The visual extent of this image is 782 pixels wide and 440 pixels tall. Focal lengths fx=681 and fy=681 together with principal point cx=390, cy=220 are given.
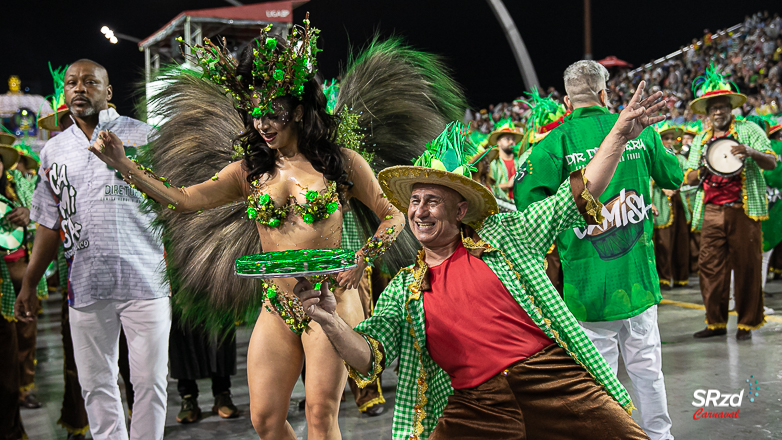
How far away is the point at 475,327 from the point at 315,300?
25.3 inches

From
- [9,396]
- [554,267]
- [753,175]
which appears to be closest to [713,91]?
[753,175]

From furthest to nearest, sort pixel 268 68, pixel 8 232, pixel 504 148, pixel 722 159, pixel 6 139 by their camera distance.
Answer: pixel 504 148, pixel 6 139, pixel 722 159, pixel 8 232, pixel 268 68

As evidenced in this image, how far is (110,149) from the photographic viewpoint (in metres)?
2.85

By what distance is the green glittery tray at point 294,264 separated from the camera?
6.35 ft

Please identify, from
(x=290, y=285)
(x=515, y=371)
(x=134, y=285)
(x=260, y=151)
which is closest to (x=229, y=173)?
(x=260, y=151)

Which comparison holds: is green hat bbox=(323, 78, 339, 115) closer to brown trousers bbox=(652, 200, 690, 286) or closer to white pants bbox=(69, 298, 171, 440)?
white pants bbox=(69, 298, 171, 440)

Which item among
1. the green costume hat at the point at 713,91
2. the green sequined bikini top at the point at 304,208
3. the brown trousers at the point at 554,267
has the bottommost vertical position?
the brown trousers at the point at 554,267

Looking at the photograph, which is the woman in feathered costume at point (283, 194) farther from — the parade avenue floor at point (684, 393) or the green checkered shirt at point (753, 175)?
the green checkered shirt at point (753, 175)

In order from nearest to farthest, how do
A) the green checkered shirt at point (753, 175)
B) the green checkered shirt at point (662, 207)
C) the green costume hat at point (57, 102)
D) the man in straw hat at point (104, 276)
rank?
the man in straw hat at point (104, 276), the green costume hat at point (57, 102), the green checkered shirt at point (753, 175), the green checkered shirt at point (662, 207)

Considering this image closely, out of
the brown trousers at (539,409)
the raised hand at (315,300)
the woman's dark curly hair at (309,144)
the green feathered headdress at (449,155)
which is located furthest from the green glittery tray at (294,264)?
the woman's dark curly hair at (309,144)

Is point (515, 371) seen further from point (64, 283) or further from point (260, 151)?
point (64, 283)

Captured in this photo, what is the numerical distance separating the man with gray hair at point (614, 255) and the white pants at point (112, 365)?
2094 mm

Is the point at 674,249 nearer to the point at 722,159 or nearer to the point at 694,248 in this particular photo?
the point at 694,248

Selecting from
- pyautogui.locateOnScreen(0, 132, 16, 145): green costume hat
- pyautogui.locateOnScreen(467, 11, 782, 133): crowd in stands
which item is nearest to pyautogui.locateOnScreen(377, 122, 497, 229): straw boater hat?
pyautogui.locateOnScreen(0, 132, 16, 145): green costume hat
